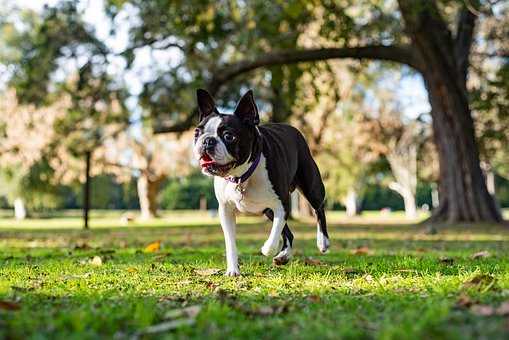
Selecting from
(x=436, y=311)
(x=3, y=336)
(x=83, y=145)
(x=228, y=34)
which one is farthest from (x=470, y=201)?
(x=3, y=336)

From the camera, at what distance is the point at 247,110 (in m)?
5.81

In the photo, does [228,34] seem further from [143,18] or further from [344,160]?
[344,160]

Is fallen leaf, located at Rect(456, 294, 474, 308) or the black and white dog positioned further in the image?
the black and white dog

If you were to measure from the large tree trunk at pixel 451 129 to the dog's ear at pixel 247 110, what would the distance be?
16184 mm

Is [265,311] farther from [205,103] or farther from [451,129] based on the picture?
[451,129]

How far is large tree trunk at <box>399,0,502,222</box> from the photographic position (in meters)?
21.2

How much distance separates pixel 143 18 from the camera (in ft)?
71.2

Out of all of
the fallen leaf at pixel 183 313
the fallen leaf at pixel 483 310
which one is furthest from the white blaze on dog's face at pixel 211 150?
the fallen leaf at pixel 483 310

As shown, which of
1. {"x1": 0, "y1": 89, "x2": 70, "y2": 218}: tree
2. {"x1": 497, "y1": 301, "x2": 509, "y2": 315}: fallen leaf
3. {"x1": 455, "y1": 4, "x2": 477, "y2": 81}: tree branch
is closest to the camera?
{"x1": 497, "y1": 301, "x2": 509, "y2": 315}: fallen leaf

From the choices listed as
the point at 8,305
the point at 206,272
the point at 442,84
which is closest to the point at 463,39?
the point at 442,84

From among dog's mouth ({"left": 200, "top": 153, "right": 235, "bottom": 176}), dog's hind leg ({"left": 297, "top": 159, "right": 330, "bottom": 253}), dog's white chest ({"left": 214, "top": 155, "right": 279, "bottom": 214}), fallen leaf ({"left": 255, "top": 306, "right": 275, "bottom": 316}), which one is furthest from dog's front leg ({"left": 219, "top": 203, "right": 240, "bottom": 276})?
fallen leaf ({"left": 255, "top": 306, "right": 275, "bottom": 316})

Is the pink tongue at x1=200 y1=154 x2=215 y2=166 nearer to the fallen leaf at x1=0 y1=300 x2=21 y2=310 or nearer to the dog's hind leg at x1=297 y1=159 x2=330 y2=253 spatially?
the dog's hind leg at x1=297 y1=159 x2=330 y2=253

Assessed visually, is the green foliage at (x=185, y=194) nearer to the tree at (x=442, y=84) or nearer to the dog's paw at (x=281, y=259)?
the tree at (x=442, y=84)

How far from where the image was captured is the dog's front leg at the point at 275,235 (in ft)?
19.1
